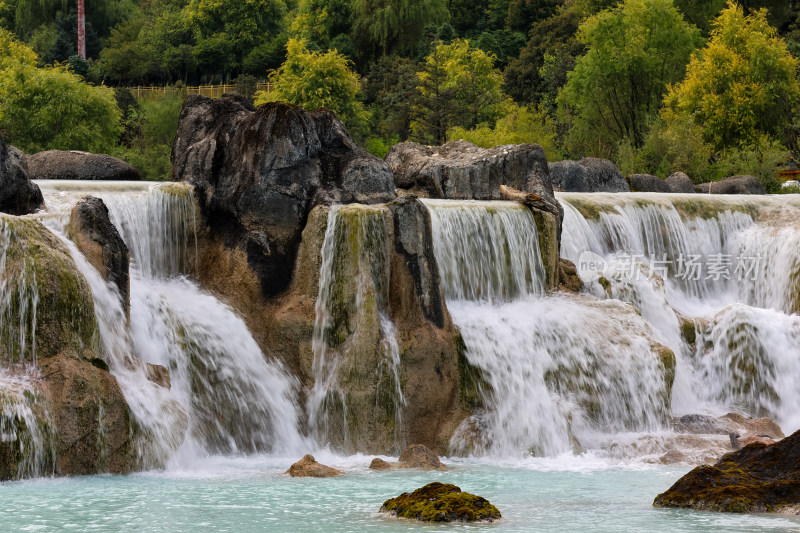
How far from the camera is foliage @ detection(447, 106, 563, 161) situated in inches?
1569

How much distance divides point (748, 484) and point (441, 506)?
2673 millimetres

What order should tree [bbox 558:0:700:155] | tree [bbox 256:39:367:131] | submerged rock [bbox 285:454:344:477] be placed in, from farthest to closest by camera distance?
tree [bbox 558:0:700:155] → tree [bbox 256:39:367:131] → submerged rock [bbox 285:454:344:477]

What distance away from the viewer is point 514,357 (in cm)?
1541

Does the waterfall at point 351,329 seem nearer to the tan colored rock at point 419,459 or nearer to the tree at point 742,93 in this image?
the tan colored rock at point 419,459

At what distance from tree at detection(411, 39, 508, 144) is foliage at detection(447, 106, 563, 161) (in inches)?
32.5

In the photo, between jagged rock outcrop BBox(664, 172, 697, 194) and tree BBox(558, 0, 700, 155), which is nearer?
jagged rock outcrop BBox(664, 172, 697, 194)

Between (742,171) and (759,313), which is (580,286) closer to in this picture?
(759,313)

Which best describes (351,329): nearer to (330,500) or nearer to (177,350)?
(177,350)

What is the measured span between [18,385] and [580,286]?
33.4ft

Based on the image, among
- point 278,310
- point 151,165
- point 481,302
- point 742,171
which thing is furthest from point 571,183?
point 151,165

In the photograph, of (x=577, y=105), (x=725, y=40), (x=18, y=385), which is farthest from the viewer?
(x=577, y=105)

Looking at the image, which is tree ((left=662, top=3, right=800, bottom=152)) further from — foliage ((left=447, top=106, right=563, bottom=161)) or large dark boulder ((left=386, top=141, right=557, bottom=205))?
large dark boulder ((left=386, top=141, right=557, bottom=205))

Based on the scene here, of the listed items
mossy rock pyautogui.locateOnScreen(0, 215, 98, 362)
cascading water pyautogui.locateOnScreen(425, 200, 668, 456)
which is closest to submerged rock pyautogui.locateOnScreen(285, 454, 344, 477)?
mossy rock pyautogui.locateOnScreen(0, 215, 98, 362)

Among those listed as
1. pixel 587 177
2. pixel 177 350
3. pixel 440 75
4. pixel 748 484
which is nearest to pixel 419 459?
pixel 177 350
